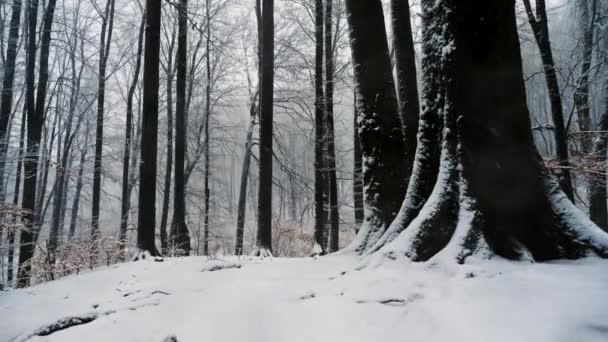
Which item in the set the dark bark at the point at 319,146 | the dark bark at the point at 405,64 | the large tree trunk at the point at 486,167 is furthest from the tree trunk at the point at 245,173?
the large tree trunk at the point at 486,167

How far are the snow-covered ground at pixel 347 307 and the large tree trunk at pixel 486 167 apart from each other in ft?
0.71

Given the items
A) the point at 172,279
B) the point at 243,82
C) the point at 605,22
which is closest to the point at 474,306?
the point at 172,279

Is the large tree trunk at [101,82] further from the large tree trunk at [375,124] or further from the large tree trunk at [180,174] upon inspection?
the large tree trunk at [375,124]

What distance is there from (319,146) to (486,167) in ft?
25.7

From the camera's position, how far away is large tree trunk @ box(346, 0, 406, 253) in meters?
3.76

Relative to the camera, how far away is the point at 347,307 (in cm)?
197

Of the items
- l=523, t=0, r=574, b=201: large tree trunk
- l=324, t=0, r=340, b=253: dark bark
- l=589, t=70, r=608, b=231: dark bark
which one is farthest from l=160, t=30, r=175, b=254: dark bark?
l=589, t=70, r=608, b=231: dark bark

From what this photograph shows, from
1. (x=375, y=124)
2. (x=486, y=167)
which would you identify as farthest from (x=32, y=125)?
(x=486, y=167)

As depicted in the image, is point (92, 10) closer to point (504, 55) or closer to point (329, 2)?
point (329, 2)

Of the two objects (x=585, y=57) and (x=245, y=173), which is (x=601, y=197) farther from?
(x=245, y=173)

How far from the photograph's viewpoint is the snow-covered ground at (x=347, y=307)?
4.95 ft

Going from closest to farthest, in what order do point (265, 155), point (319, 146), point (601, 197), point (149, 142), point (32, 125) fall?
point (149, 142) < point (265, 155) < point (601, 197) < point (32, 125) < point (319, 146)

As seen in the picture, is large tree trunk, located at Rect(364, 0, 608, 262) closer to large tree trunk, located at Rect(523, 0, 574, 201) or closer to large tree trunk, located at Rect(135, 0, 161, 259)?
large tree trunk, located at Rect(135, 0, 161, 259)

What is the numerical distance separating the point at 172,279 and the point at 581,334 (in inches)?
128
